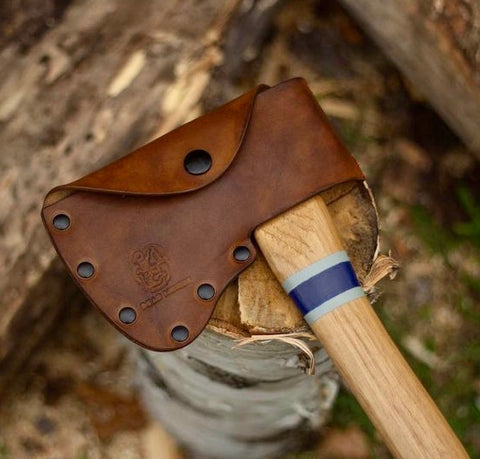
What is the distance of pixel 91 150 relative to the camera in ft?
6.43

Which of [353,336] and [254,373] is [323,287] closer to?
[353,336]

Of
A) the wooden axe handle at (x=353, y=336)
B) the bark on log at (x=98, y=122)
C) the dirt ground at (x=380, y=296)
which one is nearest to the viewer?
the wooden axe handle at (x=353, y=336)

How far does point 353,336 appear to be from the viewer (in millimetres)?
1337

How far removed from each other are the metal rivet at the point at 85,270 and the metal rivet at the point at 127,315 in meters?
0.08

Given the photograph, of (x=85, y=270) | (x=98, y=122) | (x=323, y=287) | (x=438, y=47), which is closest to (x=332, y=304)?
(x=323, y=287)

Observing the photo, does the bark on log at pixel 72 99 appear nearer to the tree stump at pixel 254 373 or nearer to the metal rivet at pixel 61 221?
the tree stump at pixel 254 373

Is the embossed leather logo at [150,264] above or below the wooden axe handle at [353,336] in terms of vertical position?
above

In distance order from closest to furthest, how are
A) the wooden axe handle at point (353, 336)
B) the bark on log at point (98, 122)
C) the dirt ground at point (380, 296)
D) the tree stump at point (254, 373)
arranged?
the wooden axe handle at point (353, 336)
the tree stump at point (254, 373)
the bark on log at point (98, 122)
the dirt ground at point (380, 296)

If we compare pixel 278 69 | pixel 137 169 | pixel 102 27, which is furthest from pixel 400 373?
pixel 278 69

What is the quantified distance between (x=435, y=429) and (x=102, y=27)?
1212 mm

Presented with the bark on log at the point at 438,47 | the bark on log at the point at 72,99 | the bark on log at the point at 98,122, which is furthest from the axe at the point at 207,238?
the bark on log at the point at 438,47

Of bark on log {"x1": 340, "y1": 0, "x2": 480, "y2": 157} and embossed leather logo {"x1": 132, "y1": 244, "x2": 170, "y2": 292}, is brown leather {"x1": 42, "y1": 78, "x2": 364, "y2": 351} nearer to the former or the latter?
embossed leather logo {"x1": 132, "y1": 244, "x2": 170, "y2": 292}

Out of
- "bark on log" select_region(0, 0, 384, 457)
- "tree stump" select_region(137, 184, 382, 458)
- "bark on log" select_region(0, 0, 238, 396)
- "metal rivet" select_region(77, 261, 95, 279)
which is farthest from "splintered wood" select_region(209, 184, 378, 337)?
"bark on log" select_region(0, 0, 238, 396)

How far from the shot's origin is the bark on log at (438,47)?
196cm
